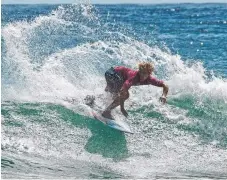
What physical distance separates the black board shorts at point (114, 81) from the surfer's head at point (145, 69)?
37.6 inches

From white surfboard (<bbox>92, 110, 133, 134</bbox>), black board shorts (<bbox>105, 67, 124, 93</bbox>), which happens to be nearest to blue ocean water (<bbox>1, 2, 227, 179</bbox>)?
white surfboard (<bbox>92, 110, 133, 134</bbox>)

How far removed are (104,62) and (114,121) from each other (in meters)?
8.06

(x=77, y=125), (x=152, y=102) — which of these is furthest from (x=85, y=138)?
(x=152, y=102)

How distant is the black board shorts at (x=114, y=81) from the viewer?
11.9 m

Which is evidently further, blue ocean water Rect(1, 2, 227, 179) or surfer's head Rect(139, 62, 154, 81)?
surfer's head Rect(139, 62, 154, 81)

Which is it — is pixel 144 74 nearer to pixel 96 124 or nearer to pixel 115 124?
pixel 115 124

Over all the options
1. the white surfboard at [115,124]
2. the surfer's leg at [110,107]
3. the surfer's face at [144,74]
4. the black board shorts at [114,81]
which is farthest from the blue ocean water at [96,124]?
the surfer's face at [144,74]

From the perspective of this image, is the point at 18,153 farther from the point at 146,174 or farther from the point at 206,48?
the point at 206,48

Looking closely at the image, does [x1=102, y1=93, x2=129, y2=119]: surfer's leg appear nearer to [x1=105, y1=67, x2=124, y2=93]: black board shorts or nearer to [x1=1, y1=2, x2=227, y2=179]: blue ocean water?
[x1=1, y1=2, x2=227, y2=179]: blue ocean water

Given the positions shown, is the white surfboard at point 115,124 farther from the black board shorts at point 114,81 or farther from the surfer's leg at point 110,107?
the black board shorts at point 114,81

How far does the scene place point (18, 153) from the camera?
10422mm

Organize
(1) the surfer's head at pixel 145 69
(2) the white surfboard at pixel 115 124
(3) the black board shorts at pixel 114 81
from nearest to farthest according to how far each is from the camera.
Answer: (1) the surfer's head at pixel 145 69 → (2) the white surfboard at pixel 115 124 → (3) the black board shorts at pixel 114 81

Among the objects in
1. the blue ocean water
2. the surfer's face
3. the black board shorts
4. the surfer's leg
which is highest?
the surfer's face

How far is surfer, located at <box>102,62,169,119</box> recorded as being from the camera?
11.0 metres
